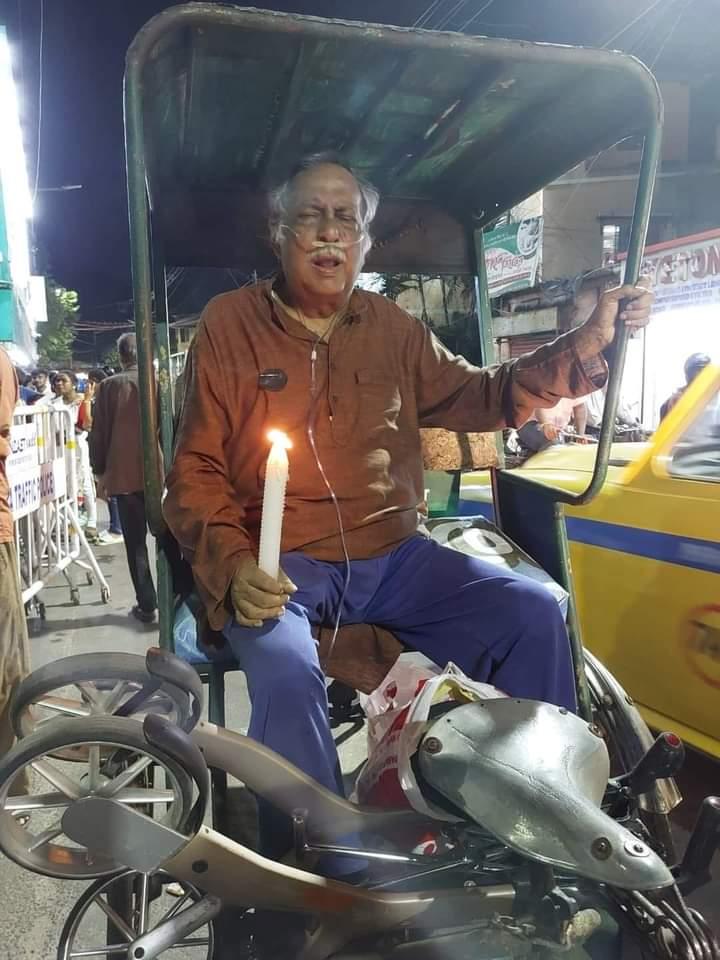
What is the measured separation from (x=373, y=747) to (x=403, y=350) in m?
1.24

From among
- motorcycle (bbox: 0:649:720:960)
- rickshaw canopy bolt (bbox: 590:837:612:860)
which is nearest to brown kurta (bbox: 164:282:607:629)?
motorcycle (bbox: 0:649:720:960)

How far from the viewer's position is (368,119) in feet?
7.66

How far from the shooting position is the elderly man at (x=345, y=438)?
2088 millimetres

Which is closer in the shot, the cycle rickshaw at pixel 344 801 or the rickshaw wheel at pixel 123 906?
the cycle rickshaw at pixel 344 801

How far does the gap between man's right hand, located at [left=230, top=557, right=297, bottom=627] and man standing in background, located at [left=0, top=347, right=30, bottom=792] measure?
56.8 inches

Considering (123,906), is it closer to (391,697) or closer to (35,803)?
(35,803)

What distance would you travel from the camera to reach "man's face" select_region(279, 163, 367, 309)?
7.59 feet

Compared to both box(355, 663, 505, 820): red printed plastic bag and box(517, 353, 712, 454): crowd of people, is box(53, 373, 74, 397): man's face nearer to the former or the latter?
box(517, 353, 712, 454): crowd of people

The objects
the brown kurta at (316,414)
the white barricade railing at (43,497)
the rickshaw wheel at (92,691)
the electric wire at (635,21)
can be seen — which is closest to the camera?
the rickshaw wheel at (92,691)

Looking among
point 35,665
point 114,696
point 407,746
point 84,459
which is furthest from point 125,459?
point 407,746

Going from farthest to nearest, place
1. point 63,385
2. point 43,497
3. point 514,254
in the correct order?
point 514,254
point 63,385
point 43,497

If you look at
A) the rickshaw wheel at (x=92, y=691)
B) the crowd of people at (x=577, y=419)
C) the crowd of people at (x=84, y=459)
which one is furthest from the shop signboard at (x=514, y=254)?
the rickshaw wheel at (x=92, y=691)

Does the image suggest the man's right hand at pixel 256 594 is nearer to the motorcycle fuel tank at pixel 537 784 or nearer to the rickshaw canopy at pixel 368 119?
the motorcycle fuel tank at pixel 537 784

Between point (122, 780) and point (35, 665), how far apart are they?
352 cm
